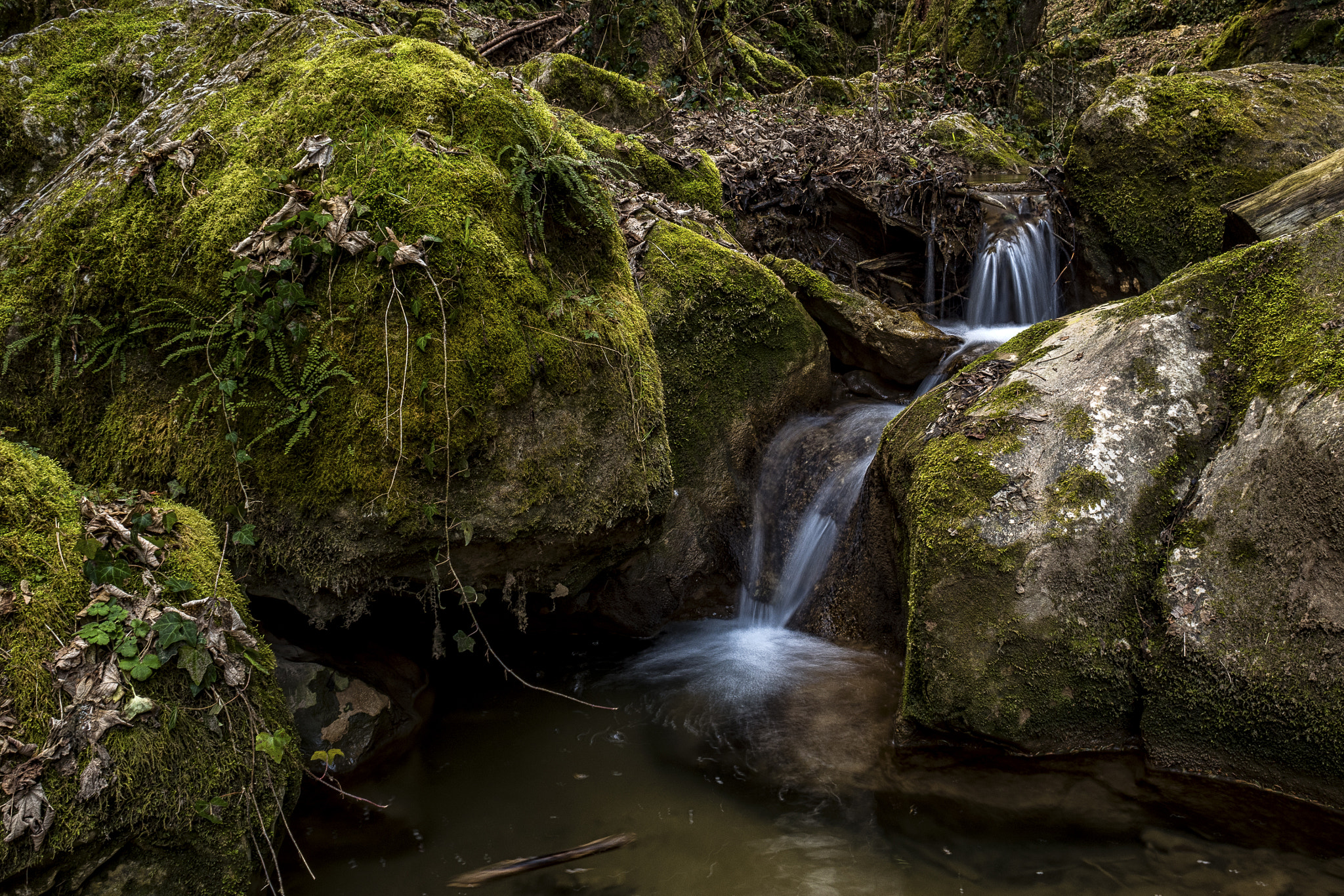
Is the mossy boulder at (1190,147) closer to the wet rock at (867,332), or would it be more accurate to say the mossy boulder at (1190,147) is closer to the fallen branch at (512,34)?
the wet rock at (867,332)

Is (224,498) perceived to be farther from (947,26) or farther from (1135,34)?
(1135,34)

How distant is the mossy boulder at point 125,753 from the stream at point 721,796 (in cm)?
63

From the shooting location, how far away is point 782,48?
1697 cm

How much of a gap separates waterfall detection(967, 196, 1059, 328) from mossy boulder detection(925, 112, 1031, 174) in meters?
2.66

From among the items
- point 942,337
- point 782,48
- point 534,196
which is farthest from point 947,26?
point 534,196

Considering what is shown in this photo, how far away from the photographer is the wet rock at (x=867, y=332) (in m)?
7.10

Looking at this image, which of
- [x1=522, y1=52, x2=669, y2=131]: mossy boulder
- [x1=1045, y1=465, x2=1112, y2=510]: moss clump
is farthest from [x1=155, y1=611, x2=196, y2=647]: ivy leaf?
[x1=522, y1=52, x2=669, y2=131]: mossy boulder

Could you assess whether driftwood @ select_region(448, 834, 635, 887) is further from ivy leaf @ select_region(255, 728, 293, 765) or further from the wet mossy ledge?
the wet mossy ledge

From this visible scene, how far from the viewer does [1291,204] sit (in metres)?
5.57

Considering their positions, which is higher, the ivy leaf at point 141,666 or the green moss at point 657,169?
the green moss at point 657,169

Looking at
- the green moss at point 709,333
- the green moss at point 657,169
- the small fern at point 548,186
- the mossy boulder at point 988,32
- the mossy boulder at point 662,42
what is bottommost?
the green moss at point 709,333

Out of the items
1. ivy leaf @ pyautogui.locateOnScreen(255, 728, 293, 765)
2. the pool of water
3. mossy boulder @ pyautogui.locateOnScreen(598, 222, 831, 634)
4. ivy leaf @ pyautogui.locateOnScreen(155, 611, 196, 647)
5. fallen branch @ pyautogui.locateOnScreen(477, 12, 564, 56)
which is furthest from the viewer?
fallen branch @ pyautogui.locateOnScreen(477, 12, 564, 56)

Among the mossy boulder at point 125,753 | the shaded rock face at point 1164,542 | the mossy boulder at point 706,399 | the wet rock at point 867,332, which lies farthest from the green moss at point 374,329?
the wet rock at point 867,332

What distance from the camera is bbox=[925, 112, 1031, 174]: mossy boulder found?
11367 millimetres
